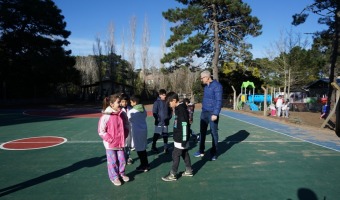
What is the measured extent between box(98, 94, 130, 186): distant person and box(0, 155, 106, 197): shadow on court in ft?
3.95

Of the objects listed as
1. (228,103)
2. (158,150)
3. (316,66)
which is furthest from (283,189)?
(316,66)

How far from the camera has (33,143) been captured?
7.95 meters

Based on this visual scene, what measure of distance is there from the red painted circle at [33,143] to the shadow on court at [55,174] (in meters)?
2.35

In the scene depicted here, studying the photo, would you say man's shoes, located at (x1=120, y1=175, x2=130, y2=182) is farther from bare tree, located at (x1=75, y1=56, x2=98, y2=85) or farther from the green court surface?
bare tree, located at (x1=75, y1=56, x2=98, y2=85)

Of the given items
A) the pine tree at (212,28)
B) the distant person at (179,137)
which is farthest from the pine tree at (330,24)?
the distant person at (179,137)

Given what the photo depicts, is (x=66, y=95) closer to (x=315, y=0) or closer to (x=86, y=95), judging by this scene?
(x=86, y=95)

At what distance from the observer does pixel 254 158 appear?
622 cm

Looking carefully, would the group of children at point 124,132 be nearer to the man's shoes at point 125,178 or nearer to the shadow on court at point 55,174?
the man's shoes at point 125,178

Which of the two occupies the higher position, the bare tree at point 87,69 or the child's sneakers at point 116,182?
the bare tree at point 87,69

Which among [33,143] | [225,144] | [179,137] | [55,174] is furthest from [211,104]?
[33,143]

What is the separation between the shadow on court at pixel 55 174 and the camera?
13.8 feet

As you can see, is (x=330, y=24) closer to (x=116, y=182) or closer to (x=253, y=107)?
(x=253, y=107)

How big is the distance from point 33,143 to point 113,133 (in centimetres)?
480

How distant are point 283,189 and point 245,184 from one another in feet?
1.91
